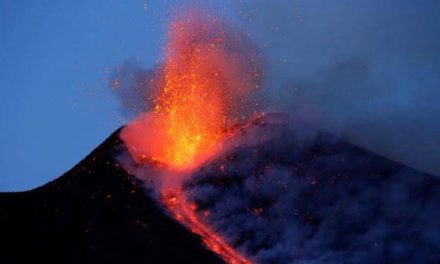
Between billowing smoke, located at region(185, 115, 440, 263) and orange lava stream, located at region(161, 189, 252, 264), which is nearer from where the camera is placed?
orange lava stream, located at region(161, 189, 252, 264)

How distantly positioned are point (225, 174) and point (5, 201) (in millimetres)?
7242

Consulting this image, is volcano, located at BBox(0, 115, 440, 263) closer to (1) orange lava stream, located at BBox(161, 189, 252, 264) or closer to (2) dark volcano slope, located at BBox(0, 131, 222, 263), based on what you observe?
(2) dark volcano slope, located at BBox(0, 131, 222, 263)

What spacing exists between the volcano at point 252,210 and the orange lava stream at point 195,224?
194mm

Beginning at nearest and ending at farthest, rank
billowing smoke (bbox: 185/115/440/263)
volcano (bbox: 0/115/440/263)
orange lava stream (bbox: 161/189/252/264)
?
orange lava stream (bbox: 161/189/252/264) → volcano (bbox: 0/115/440/263) → billowing smoke (bbox: 185/115/440/263)

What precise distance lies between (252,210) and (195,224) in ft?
6.20

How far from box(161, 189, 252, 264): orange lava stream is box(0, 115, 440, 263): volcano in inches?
7.6

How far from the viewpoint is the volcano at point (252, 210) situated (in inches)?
497

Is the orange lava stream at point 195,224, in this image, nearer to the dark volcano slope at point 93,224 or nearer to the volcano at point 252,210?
the volcano at point 252,210

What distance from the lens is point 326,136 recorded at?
18.1 metres

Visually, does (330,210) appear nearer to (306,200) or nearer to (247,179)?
(306,200)

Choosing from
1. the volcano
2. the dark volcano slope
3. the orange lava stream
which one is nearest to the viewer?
the dark volcano slope

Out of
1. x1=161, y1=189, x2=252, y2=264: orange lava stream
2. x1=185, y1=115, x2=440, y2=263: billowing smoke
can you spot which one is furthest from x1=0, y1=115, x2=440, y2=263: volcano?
x1=161, y1=189, x2=252, y2=264: orange lava stream

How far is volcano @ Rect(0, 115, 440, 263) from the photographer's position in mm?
12625

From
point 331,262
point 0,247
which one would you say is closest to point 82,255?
point 0,247
